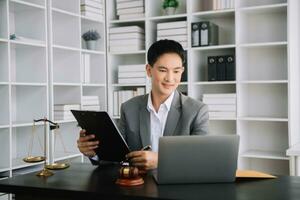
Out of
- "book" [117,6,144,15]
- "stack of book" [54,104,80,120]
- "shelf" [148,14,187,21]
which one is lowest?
"stack of book" [54,104,80,120]

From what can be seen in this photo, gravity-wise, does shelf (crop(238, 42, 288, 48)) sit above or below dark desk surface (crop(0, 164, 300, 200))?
above

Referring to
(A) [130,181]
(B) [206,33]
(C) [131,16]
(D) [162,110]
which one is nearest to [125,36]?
(C) [131,16]

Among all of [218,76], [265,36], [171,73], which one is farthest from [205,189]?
[265,36]

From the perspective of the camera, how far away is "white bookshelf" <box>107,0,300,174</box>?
12.7ft

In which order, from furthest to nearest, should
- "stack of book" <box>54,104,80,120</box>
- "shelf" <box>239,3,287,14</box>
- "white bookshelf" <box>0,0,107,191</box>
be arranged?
"stack of book" <box>54,104,80,120</box>
"shelf" <box>239,3,287,14</box>
"white bookshelf" <box>0,0,107,191</box>

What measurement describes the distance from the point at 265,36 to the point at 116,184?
113 inches

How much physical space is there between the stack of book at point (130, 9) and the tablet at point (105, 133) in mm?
2608

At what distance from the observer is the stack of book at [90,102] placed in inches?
165

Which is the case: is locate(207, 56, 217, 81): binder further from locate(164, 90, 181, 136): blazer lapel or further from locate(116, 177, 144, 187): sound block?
locate(116, 177, 144, 187): sound block

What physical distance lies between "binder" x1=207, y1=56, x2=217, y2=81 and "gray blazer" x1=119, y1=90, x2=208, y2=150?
5.30 ft

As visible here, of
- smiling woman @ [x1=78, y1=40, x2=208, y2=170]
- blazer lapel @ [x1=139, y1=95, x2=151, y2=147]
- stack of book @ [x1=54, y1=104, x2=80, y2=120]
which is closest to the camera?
smiling woman @ [x1=78, y1=40, x2=208, y2=170]

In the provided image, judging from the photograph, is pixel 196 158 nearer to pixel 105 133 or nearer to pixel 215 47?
pixel 105 133

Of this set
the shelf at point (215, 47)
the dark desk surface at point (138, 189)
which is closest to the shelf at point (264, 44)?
the shelf at point (215, 47)

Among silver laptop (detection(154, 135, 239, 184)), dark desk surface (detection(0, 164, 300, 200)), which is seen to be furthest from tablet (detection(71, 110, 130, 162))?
silver laptop (detection(154, 135, 239, 184))
